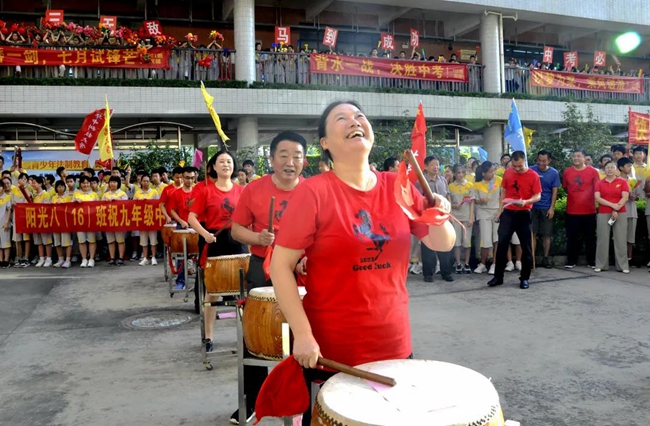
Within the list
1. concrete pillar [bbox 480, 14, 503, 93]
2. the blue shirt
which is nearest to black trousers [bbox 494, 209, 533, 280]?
the blue shirt

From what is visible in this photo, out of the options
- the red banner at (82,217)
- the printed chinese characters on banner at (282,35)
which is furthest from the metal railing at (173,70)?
the red banner at (82,217)

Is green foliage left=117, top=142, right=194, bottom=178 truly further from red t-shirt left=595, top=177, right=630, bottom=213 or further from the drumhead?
the drumhead

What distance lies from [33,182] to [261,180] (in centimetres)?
1027

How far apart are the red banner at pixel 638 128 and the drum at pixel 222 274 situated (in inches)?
538

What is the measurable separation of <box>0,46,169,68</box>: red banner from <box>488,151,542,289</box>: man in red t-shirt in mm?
12402

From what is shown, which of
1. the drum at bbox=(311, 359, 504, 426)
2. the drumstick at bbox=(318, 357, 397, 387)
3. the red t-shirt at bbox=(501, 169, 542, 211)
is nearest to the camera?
the drum at bbox=(311, 359, 504, 426)

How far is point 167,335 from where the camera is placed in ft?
19.6

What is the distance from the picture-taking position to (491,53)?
20.7 m

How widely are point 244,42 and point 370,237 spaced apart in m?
16.7

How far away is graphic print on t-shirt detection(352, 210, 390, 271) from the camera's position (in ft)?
6.96

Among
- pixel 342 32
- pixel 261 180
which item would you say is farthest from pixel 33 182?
pixel 342 32

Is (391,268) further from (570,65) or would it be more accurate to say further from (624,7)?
(624,7)

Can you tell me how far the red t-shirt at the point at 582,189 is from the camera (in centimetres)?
945

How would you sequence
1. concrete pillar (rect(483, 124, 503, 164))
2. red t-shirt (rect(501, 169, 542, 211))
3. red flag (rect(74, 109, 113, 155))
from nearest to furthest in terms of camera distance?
1. red t-shirt (rect(501, 169, 542, 211))
2. red flag (rect(74, 109, 113, 155))
3. concrete pillar (rect(483, 124, 503, 164))
